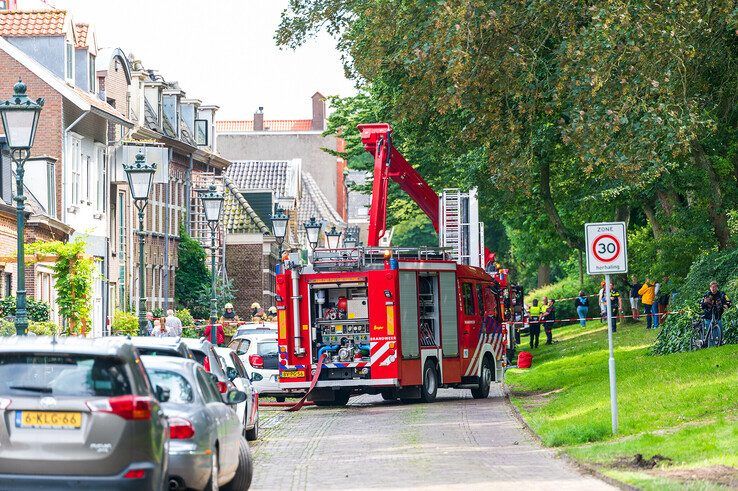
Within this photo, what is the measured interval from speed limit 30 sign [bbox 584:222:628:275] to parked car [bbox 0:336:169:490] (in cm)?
1068

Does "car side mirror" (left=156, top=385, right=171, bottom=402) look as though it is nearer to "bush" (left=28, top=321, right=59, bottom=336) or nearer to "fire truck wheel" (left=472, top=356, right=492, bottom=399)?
"bush" (left=28, top=321, right=59, bottom=336)

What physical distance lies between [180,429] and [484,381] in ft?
68.6

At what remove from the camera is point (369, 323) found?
2977 cm

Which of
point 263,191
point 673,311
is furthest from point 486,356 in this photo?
point 263,191

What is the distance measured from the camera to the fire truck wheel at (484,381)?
3284 cm

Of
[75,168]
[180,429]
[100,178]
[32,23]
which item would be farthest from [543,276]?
[180,429]

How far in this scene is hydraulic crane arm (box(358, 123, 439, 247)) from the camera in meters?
33.4

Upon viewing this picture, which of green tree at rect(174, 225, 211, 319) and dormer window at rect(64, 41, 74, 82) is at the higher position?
dormer window at rect(64, 41, 74, 82)

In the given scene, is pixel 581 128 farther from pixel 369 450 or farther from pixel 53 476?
pixel 53 476

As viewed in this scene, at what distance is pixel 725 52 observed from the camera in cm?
2694

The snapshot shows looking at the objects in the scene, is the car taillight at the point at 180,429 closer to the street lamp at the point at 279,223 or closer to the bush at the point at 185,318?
the street lamp at the point at 279,223

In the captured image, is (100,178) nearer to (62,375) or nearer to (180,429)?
(180,429)

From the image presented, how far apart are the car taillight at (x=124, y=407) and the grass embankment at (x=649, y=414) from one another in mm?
5251

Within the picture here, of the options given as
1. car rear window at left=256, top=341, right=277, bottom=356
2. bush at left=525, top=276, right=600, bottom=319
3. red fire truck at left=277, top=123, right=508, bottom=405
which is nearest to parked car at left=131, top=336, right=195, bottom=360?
red fire truck at left=277, top=123, right=508, bottom=405
